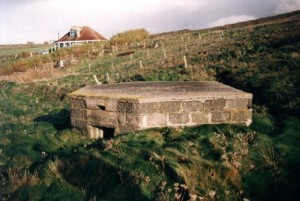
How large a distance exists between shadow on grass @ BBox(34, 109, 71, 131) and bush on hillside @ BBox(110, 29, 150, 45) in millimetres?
28653

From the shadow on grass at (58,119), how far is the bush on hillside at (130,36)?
2865 centimetres

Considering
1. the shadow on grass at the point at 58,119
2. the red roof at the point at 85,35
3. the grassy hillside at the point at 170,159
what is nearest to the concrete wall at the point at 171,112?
the grassy hillside at the point at 170,159

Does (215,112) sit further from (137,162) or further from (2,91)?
(2,91)

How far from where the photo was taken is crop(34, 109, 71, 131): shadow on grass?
987 centimetres

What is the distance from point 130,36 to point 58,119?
32705 millimetres

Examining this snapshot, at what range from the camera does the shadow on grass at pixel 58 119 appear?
32.4 ft

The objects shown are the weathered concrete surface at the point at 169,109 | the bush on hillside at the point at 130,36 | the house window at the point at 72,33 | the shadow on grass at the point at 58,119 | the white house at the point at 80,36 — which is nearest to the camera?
the weathered concrete surface at the point at 169,109

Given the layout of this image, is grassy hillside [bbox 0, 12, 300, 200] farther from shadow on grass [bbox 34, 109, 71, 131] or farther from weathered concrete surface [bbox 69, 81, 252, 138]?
weathered concrete surface [bbox 69, 81, 252, 138]

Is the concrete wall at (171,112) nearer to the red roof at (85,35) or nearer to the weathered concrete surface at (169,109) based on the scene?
the weathered concrete surface at (169,109)

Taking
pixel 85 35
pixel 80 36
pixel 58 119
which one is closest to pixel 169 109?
pixel 58 119

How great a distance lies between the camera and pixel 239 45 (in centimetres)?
1766

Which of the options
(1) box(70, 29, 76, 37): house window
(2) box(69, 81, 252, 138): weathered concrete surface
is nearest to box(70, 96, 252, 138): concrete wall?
(2) box(69, 81, 252, 138): weathered concrete surface

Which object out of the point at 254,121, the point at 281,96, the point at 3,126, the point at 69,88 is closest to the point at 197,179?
the point at 254,121

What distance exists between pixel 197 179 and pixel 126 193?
125cm
